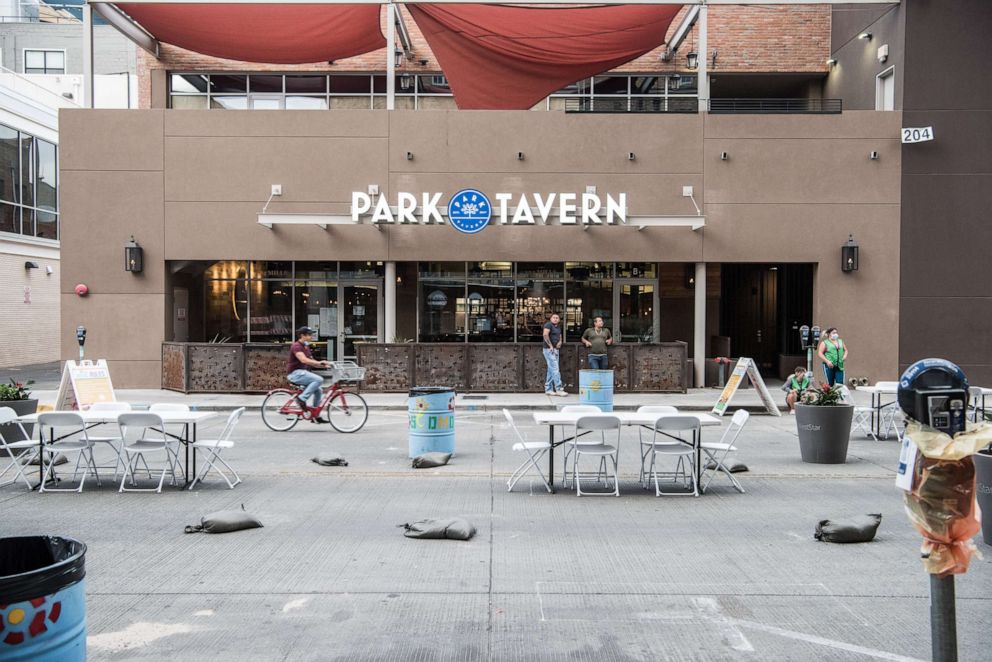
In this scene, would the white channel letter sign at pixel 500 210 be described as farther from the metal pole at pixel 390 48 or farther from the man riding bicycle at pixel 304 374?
the man riding bicycle at pixel 304 374

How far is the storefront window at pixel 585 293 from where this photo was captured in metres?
24.5

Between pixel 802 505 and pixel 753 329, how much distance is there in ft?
67.3

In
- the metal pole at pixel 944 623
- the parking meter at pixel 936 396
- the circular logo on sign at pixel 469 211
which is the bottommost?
the metal pole at pixel 944 623

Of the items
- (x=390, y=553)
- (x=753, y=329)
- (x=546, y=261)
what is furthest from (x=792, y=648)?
(x=753, y=329)

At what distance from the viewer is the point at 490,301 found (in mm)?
24438

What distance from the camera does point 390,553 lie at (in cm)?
753

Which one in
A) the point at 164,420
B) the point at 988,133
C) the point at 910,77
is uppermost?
the point at 910,77

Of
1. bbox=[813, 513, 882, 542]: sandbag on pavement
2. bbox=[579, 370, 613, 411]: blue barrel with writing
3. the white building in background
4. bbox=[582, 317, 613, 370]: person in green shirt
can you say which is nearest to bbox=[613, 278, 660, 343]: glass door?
bbox=[582, 317, 613, 370]: person in green shirt

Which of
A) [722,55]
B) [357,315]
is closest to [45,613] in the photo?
[357,315]

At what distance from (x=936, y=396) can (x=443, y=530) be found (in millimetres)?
4938

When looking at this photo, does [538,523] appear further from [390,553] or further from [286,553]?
[286,553]

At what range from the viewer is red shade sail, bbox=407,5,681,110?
21469 millimetres

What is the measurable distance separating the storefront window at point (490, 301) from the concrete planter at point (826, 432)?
42.3 ft

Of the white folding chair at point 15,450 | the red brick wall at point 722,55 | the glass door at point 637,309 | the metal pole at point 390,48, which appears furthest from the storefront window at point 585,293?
the white folding chair at point 15,450
